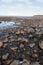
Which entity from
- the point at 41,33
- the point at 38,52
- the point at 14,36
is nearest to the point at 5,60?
the point at 38,52

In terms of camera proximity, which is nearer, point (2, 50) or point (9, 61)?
point (9, 61)

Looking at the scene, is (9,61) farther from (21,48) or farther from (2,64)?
(21,48)

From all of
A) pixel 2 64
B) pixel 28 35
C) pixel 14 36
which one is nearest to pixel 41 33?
pixel 28 35

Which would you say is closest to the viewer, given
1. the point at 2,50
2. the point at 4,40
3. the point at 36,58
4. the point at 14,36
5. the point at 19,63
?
the point at 19,63

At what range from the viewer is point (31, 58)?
5.77 meters

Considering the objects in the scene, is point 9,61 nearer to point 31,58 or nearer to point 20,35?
point 31,58

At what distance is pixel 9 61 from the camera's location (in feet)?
18.3

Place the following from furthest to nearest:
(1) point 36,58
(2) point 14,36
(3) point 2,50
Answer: (2) point 14,36, (3) point 2,50, (1) point 36,58

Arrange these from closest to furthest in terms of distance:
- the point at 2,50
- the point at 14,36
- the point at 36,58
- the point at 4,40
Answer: the point at 36,58, the point at 2,50, the point at 4,40, the point at 14,36

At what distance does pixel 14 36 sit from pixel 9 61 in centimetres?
Answer: 192

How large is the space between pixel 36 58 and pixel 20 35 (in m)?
1.90

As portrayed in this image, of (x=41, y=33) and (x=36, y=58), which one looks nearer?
(x=36, y=58)

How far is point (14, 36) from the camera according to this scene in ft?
24.2

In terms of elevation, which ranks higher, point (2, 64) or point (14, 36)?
point (14, 36)
